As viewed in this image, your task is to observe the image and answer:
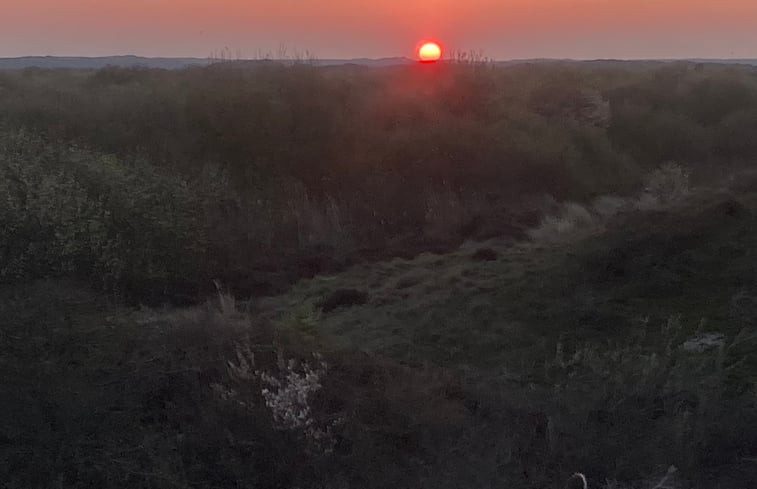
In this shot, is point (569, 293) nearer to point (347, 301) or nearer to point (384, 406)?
point (347, 301)

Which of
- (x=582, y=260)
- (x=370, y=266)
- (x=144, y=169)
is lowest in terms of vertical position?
(x=370, y=266)

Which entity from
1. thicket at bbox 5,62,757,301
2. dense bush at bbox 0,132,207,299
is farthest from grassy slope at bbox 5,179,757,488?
thicket at bbox 5,62,757,301

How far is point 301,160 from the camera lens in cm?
2045

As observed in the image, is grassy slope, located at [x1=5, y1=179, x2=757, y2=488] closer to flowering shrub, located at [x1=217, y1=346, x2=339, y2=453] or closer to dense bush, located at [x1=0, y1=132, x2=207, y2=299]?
flowering shrub, located at [x1=217, y1=346, x2=339, y2=453]

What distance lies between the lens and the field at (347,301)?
18.6 ft

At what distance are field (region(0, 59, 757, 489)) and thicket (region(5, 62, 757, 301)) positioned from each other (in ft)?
0.22

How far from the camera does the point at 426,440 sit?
235 inches

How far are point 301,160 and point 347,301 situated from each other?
30.9 ft

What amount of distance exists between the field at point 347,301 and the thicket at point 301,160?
0.22 feet

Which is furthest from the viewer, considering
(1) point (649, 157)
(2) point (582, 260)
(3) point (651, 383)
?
(1) point (649, 157)

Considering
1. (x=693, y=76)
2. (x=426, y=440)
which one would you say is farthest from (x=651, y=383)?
→ (x=693, y=76)

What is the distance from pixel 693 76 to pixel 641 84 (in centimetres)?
379

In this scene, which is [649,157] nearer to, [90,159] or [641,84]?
[641,84]

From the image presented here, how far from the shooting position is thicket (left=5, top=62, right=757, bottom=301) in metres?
12.2
